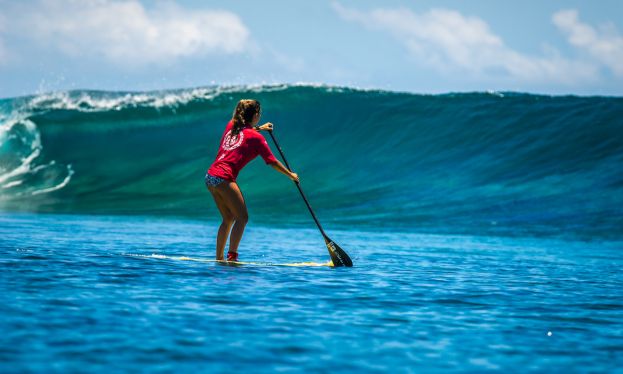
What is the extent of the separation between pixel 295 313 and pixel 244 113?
2.72 m

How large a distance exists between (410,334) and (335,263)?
3.29 meters

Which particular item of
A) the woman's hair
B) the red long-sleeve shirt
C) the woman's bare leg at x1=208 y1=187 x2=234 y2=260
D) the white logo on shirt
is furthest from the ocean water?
the woman's hair

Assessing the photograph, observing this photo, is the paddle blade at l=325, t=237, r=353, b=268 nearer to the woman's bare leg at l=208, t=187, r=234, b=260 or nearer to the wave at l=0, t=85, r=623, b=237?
the woman's bare leg at l=208, t=187, r=234, b=260

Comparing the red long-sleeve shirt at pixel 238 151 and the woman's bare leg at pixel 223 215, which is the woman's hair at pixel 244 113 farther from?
the woman's bare leg at pixel 223 215

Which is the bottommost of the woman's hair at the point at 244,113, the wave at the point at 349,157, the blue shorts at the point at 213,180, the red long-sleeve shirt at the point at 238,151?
the blue shorts at the point at 213,180

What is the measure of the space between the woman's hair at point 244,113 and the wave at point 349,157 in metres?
8.28

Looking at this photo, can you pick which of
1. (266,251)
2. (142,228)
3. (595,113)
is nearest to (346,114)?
(595,113)

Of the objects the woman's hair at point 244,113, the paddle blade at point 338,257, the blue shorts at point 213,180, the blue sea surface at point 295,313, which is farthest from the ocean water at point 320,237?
the woman's hair at point 244,113

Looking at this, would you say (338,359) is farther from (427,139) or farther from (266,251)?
(427,139)

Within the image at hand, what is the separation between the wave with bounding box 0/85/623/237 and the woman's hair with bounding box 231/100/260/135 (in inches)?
326

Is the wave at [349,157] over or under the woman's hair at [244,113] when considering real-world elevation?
over

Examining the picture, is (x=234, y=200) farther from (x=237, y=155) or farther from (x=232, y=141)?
(x=232, y=141)

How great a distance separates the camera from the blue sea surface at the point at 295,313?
3961 millimetres

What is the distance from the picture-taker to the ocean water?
4285 millimetres
